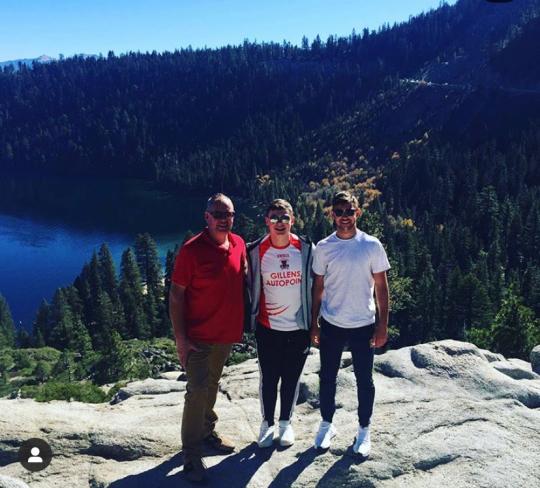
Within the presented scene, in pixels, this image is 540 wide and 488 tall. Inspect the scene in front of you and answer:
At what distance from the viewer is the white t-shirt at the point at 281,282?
924cm

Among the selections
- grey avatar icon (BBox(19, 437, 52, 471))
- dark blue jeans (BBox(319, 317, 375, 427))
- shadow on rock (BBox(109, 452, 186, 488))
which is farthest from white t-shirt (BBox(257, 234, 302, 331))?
grey avatar icon (BBox(19, 437, 52, 471))

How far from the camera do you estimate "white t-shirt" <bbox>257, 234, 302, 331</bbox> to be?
9.24 m

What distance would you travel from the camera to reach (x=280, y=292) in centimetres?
930

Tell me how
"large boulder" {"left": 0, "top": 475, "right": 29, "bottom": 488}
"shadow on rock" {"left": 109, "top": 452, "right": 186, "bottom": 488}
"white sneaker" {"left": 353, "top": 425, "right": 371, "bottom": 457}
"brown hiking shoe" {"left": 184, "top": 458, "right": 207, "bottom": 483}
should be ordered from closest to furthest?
"large boulder" {"left": 0, "top": 475, "right": 29, "bottom": 488}, "brown hiking shoe" {"left": 184, "top": 458, "right": 207, "bottom": 483}, "shadow on rock" {"left": 109, "top": 452, "right": 186, "bottom": 488}, "white sneaker" {"left": 353, "top": 425, "right": 371, "bottom": 457}

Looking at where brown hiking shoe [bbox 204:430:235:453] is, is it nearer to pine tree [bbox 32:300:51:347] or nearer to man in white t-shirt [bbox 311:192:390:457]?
man in white t-shirt [bbox 311:192:390:457]

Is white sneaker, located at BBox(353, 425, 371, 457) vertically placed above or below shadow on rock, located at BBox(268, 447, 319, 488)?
above

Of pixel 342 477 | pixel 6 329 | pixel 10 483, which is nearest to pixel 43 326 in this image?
pixel 6 329

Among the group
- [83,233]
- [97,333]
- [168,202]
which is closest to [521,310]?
[97,333]

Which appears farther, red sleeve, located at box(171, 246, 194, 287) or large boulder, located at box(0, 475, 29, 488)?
red sleeve, located at box(171, 246, 194, 287)

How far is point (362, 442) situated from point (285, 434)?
145cm

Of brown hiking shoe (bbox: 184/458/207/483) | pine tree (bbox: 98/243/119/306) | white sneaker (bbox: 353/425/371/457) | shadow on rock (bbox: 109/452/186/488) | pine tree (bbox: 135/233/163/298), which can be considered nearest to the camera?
brown hiking shoe (bbox: 184/458/207/483)

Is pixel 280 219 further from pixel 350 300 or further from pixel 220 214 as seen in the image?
pixel 350 300

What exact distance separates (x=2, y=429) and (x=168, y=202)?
613 feet

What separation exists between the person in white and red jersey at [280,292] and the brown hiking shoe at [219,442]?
159cm
